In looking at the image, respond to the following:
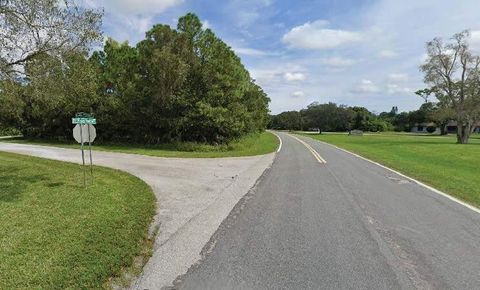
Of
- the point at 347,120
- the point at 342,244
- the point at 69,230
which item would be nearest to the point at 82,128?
the point at 69,230

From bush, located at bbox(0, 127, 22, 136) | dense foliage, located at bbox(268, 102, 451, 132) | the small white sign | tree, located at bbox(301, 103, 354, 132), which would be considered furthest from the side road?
tree, located at bbox(301, 103, 354, 132)

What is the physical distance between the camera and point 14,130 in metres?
51.2

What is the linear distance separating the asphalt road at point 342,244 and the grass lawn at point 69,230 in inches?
47.8

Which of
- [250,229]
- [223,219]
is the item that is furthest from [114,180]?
[250,229]

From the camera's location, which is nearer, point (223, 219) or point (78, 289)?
point (78, 289)

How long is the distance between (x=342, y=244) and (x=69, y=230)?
14.6 ft

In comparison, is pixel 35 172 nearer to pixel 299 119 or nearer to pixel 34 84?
pixel 34 84

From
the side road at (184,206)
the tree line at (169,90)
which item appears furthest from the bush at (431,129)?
the side road at (184,206)

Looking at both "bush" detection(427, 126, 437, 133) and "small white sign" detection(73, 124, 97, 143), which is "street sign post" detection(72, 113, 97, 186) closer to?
"small white sign" detection(73, 124, 97, 143)

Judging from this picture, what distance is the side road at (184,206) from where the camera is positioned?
4973 millimetres

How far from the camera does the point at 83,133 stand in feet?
34.9

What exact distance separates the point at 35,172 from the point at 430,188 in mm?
13173

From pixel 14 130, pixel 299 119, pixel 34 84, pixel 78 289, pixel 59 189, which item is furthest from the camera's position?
pixel 299 119

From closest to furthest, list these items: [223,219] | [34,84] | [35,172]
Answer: [223,219] → [34,84] → [35,172]
